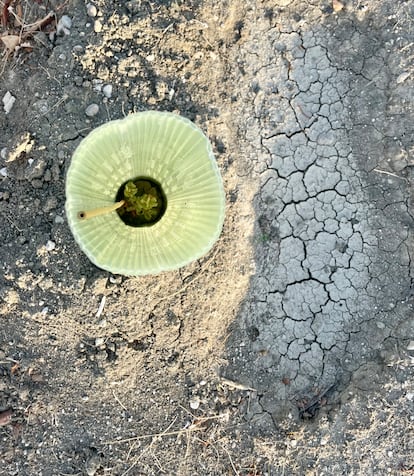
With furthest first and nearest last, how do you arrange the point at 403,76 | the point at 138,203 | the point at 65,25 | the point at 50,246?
the point at 403,76 → the point at 65,25 → the point at 50,246 → the point at 138,203

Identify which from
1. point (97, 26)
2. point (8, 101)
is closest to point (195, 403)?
point (8, 101)

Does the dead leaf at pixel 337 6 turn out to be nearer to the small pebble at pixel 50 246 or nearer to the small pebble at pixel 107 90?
the small pebble at pixel 107 90

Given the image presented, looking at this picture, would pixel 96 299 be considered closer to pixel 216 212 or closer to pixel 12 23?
pixel 216 212

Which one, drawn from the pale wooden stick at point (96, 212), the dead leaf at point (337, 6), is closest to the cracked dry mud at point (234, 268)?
the dead leaf at point (337, 6)

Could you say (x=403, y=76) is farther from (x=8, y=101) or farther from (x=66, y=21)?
(x=8, y=101)

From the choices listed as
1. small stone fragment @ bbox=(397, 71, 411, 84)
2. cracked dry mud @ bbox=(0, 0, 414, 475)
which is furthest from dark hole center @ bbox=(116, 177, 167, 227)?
small stone fragment @ bbox=(397, 71, 411, 84)

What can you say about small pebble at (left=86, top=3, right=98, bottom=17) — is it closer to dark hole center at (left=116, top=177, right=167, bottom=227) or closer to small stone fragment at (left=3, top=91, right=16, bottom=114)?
small stone fragment at (left=3, top=91, right=16, bottom=114)

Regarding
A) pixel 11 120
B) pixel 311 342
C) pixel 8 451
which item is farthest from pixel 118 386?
pixel 11 120
